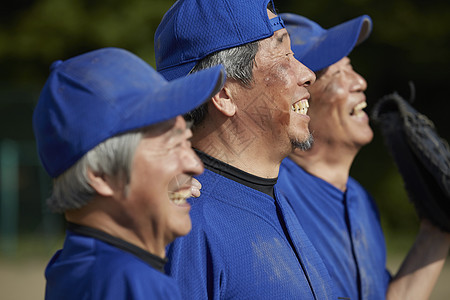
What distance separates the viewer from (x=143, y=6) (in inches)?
367

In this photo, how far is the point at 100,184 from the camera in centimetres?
129

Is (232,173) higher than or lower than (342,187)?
higher

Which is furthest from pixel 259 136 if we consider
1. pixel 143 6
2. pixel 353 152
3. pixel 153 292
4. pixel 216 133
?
pixel 143 6

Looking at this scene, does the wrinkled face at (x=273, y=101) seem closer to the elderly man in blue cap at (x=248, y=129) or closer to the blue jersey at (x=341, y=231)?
the elderly man in blue cap at (x=248, y=129)

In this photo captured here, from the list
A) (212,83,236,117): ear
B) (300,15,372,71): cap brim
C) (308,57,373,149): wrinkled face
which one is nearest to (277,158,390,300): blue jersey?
(308,57,373,149): wrinkled face

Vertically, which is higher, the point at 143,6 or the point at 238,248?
the point at 238,248

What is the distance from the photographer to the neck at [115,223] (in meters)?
1.30

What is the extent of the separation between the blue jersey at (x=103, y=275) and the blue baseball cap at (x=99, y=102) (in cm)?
19

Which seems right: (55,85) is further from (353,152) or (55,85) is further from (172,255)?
(353,152)

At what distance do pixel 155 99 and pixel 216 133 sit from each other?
62cm

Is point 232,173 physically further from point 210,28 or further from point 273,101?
point 210,28

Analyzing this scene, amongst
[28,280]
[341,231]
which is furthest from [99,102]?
[28,280]

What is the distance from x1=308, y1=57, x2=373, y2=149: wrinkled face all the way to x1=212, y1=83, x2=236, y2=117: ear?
956 millimetres

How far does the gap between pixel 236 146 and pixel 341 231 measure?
2.91 feet
